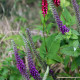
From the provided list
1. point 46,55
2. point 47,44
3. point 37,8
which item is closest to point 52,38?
point 47,44

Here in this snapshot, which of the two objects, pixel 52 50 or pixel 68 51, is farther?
pixel 52 50

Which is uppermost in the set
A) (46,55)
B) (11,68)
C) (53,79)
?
(46,55)

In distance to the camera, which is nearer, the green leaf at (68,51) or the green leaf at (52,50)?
the green leaf at (68,51)

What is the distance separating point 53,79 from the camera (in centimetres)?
223

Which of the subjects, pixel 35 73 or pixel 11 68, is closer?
pixel 35 73

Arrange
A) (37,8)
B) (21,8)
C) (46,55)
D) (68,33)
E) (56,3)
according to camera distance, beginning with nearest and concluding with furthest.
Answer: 1. (68,33)
2. (56,3)
3. (46,55)
4. (21,8)
5. (37,8)

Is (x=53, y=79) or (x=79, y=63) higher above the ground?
(x=79, y=63)

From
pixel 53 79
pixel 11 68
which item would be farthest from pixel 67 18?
pixel 11 68

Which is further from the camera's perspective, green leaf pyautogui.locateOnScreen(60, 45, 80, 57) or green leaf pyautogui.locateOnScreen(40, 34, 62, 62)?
green leaf pyautogui.locateOnScreen(40, 34, 62, 62)

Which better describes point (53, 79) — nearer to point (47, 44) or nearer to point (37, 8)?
point (47, 44)

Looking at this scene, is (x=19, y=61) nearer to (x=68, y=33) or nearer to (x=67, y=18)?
(x=68, y=33)

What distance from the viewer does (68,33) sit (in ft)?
6.47

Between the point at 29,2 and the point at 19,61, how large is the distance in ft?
15.4

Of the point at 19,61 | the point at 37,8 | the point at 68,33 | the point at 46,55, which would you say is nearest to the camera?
the point at 19,61
